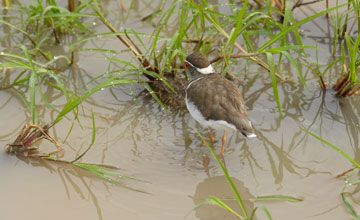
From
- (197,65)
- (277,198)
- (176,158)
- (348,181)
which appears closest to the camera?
(277,198)

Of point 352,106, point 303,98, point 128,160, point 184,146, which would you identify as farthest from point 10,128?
point 352,106

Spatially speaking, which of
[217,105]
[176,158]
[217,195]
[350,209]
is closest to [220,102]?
[217,105]

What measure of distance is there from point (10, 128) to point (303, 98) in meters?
2.78

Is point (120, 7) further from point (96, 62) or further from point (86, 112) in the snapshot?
point (86, 112)

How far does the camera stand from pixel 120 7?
20.7 ft

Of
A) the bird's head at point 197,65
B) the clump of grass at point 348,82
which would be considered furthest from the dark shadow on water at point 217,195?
the clump of grass at point 348,82

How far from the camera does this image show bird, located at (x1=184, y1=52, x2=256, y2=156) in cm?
402

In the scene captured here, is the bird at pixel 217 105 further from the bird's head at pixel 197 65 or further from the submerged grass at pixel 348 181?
the submerged grass at pixel 348 181

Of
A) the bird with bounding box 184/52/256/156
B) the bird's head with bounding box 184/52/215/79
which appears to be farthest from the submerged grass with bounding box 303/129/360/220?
the bird's head with bounding box 184/52/215/79

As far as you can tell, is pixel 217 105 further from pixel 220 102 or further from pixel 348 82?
pixel 348 82

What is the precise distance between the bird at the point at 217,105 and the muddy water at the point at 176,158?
36 cm

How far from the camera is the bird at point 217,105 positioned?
13.2 feet

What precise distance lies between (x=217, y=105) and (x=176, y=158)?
0.58 m

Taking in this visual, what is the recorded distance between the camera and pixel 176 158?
4316 mm
